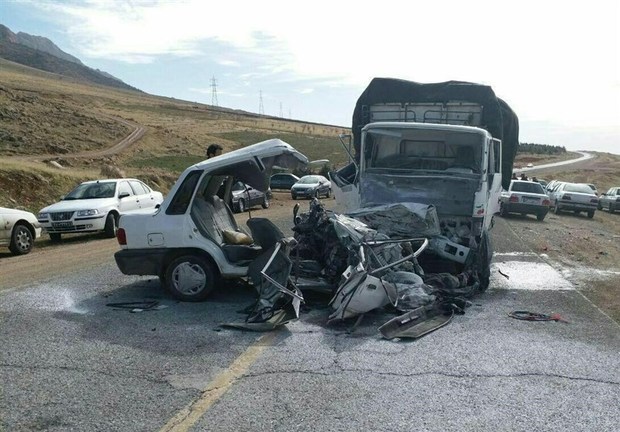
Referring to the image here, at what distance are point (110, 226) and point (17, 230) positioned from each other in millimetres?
2925

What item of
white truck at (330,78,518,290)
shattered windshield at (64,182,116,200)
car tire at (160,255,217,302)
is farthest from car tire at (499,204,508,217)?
car tire at (160,255,217,302)

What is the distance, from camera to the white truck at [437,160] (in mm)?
9008

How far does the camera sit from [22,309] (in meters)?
7.39

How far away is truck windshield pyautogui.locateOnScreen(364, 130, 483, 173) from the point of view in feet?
32.6

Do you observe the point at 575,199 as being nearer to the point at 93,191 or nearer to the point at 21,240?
the point at 93,191

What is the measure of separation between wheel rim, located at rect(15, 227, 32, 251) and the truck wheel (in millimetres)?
2388

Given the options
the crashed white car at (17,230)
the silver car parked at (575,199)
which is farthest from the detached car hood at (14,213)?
the silver car parked at (575,199)

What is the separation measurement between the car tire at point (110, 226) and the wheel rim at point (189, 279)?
923 cm

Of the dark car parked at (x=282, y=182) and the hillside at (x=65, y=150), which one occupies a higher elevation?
the hillside at (x=65, y=150)

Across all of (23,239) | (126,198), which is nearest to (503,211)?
(126,198)

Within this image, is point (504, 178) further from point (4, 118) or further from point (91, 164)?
point (4, 118)

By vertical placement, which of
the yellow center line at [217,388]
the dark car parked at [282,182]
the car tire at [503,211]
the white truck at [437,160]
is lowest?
the car tire at [503,211]

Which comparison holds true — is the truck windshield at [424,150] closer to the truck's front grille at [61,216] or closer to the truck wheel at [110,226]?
the truck wheel at [110,226]

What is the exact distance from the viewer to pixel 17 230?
44.9ft
